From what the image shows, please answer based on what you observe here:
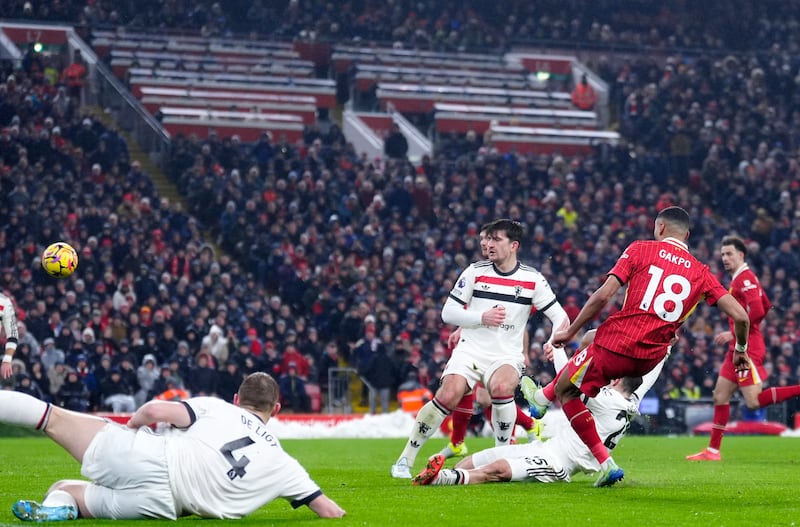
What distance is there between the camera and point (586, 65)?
154 ft

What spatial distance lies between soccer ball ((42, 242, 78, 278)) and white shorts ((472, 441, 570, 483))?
23.8 ft

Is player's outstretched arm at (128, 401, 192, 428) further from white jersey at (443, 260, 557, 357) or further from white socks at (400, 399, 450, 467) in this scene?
white jersey at (443, 260, 557, 357)

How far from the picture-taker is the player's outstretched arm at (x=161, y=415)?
24.8ft

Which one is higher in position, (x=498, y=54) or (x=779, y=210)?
(x=498, y=54)

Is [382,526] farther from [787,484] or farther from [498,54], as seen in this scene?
[498,54]

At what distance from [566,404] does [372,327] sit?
1690 centimetres

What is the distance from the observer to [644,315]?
10.2m

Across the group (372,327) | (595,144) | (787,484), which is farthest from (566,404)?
(595,144)

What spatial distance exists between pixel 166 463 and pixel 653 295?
4.38 m

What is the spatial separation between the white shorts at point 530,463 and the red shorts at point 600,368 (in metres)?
0.99

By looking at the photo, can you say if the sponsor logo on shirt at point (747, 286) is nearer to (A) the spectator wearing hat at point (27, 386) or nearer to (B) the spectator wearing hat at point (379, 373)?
(B) the spectator wearing hat at point (379, 373)

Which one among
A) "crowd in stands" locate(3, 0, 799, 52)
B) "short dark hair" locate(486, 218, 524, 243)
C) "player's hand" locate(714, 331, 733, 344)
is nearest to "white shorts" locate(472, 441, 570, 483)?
"short dark hair" locate(486, 218, 524, 243)

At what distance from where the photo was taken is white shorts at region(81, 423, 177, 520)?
302 inches

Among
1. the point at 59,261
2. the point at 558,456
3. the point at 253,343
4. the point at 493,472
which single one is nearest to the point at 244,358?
the point at 253,343
